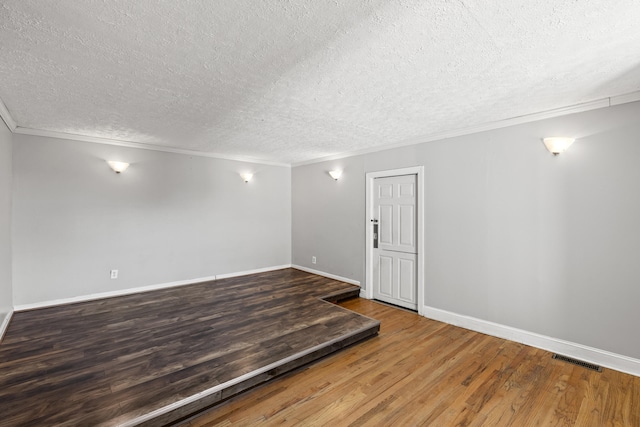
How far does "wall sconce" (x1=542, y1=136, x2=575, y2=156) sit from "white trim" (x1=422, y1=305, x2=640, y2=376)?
200 cm

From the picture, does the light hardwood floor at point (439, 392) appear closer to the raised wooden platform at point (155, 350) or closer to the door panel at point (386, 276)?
the raised wooden platform at point (155, 350)

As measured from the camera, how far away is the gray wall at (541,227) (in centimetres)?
265

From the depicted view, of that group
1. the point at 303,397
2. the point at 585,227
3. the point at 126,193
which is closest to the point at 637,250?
the point at 585,227

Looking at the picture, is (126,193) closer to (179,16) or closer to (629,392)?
(179,16)

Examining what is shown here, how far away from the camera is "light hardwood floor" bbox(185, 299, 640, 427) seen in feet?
6.69

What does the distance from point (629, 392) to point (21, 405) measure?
15.4 ft

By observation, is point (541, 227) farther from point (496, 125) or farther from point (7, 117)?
point (7, 117)

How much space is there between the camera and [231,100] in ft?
9.17

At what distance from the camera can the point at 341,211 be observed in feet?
17.7

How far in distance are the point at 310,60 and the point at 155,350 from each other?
2.98m

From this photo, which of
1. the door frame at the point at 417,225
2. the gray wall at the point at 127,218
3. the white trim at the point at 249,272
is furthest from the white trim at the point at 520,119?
the white trim at the point at 249,272

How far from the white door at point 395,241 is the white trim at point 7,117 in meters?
4.72

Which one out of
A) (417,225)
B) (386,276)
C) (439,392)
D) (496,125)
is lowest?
(439,392)

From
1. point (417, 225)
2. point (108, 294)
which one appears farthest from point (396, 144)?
point (108, 294)
